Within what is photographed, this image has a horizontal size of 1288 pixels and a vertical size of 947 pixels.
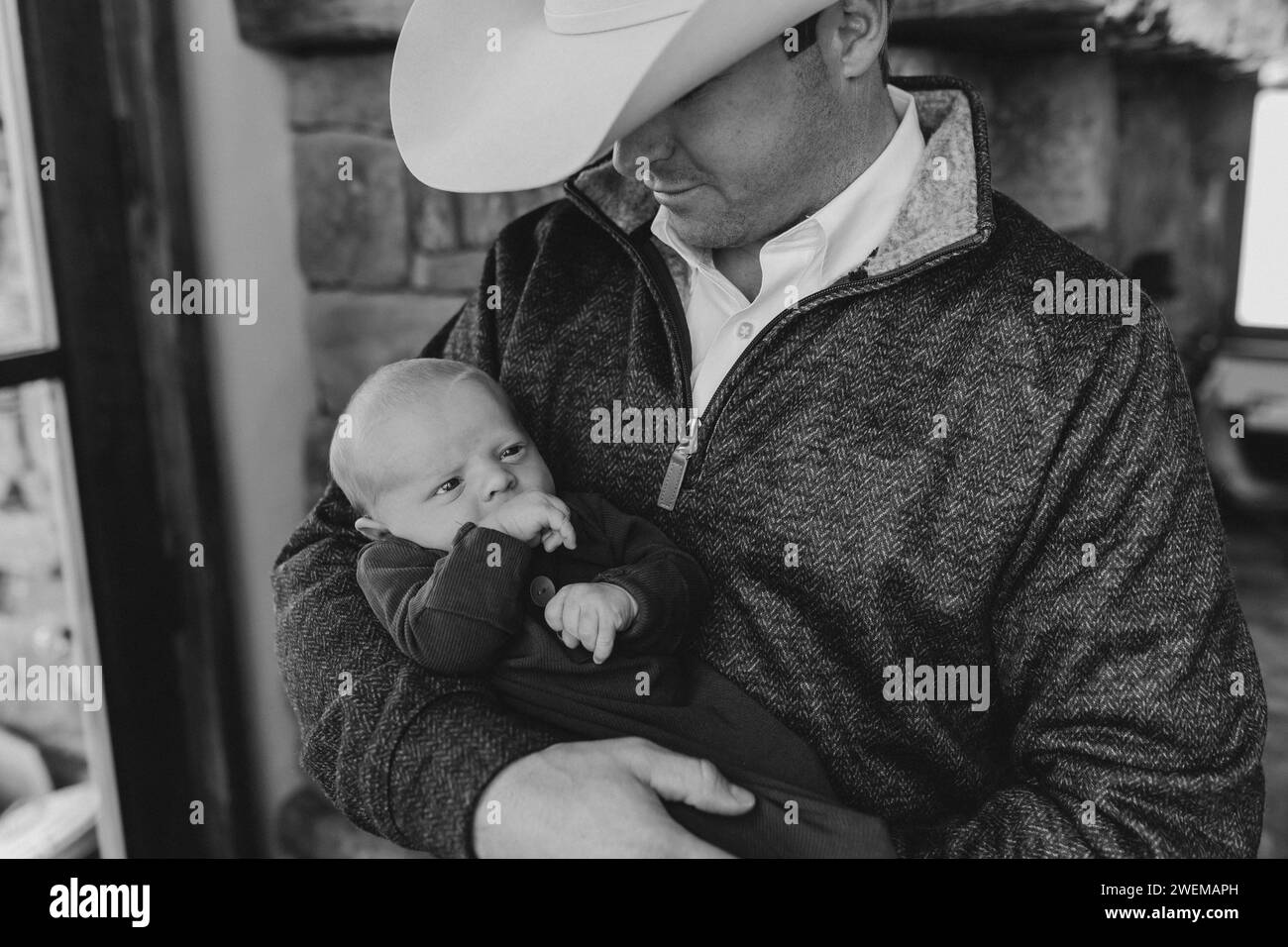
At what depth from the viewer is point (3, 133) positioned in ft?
5.25

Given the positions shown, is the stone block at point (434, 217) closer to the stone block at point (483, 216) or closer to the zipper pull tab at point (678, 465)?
the stone block at point (483, 216)

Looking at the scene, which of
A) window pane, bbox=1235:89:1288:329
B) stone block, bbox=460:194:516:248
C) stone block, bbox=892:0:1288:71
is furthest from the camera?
stone block, bbox=460:194:516:248

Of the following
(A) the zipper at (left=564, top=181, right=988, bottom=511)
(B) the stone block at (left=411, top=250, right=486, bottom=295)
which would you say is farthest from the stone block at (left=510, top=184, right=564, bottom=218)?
(A) the zipper at (left=564, top=181, right=988, bottom=511)

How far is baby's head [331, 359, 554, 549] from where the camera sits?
3.48 ft

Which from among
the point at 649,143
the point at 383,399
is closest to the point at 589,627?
the point at 383,399

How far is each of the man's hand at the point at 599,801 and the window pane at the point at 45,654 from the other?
3.64ft

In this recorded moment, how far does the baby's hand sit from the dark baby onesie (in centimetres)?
2

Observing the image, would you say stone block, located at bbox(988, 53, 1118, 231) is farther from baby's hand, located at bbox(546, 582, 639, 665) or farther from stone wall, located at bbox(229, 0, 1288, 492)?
baby's hand, located at bbox(546, 582, 639, 665)

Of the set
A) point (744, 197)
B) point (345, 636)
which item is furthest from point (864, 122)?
point (345, 636)

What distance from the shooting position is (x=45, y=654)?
1761mm

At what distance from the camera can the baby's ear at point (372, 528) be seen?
1124 mm

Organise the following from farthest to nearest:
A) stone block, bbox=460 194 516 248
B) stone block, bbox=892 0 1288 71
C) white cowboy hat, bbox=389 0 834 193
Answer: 1. stone block, bbox=460 194 516 248
2. stone block, bbox=892 0 1288 71
3. white cowboy hat, bbox=389 0 834 193
